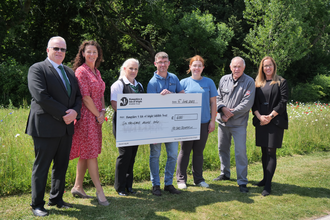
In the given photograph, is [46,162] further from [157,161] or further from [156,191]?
[156,191]

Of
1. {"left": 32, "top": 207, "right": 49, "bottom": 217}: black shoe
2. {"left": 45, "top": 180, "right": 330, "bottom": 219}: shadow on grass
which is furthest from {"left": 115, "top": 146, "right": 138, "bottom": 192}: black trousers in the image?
{"left": 32, "top": 207, "right": 49, "bottom": 217}: black shoe

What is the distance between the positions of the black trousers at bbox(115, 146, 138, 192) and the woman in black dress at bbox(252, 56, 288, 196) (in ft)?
7.80

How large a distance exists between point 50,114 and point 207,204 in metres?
2.75

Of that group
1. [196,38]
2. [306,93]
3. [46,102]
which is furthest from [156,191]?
[306,93]

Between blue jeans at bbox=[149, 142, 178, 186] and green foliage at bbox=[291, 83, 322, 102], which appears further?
green foliage at bbox=[291, 83, 322, 102]

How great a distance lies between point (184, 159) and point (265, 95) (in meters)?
1.91

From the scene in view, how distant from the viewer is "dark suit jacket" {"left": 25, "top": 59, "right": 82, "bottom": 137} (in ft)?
11.5

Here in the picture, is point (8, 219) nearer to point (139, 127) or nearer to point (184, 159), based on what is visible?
point (139, 127)

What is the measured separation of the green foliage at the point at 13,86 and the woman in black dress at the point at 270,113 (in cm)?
1012

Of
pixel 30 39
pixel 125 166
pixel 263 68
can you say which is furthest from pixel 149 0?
pixel 125 166

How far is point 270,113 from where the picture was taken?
5.01 meters

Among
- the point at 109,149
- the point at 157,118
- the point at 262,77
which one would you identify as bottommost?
the point at 109,149

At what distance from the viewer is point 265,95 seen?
503cm

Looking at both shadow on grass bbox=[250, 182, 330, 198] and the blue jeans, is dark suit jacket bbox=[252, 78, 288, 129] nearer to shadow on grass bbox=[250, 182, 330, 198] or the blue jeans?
shadow on grass bbox=[250, 182, 330, 198]
